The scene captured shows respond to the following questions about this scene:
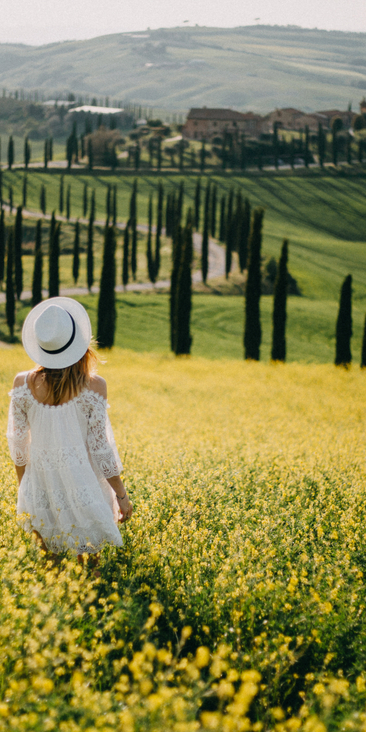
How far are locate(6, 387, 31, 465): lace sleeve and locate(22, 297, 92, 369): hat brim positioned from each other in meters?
0.33

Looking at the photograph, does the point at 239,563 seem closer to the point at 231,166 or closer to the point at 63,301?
the point at 63,301

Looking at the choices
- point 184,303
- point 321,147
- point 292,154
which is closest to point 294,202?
point 292,154

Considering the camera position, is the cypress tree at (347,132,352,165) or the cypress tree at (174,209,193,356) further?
the cypress tree at (347,132,352,165)

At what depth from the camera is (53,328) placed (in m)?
4.19

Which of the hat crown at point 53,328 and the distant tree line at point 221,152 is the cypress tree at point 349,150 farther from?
the hat crown at point 53,328

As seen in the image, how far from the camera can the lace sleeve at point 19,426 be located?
4.34 metres

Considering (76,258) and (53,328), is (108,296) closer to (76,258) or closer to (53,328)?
(76,258)

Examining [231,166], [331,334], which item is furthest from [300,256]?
[231,166]

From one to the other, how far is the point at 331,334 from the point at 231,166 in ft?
278

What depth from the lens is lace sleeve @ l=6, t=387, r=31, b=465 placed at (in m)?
4.34

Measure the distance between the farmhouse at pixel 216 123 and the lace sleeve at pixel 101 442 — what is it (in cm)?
15950

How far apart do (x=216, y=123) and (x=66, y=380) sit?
173942mm

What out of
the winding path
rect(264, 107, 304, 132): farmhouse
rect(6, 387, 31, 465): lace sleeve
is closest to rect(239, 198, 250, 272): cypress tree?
the winding path

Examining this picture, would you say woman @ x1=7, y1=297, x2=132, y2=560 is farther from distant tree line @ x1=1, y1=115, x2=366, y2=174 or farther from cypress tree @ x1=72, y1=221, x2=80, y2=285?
distant tree line @ x1=1, y1=115, x2=366, y2=174
